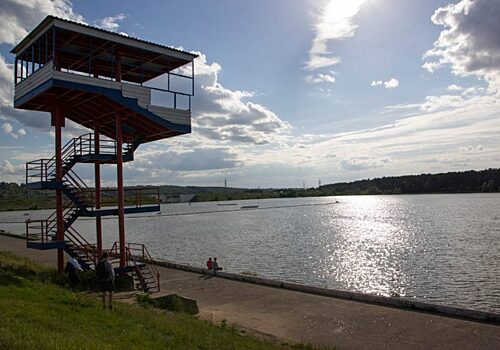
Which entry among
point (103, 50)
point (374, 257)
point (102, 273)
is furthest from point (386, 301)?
point (374, 257)

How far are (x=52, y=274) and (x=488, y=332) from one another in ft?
54.7

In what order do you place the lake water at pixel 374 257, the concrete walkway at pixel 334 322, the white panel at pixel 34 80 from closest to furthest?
the concrete walkway at pixel 334 322, the white panel at pixel 34 80, the lake water at pixel 374 257

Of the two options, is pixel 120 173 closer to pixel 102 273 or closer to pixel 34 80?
pixel 34 80

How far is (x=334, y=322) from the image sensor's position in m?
15.8

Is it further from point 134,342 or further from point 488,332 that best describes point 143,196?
point 488,332

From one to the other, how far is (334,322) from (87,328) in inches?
343

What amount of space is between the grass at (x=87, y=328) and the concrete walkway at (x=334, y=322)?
7.33 feet

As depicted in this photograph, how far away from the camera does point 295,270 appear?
33938 millimetres

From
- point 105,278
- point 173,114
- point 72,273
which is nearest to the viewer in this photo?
point 105,278

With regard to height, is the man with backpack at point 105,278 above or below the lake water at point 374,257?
above

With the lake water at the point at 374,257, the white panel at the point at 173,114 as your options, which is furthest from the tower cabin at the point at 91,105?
the lake water at the point at 374,257

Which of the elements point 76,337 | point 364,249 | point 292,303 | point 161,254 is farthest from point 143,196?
point 364,249

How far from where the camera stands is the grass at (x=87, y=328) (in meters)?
8.44

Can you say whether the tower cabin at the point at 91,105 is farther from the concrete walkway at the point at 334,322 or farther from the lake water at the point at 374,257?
the lake water at the point at 374,257
